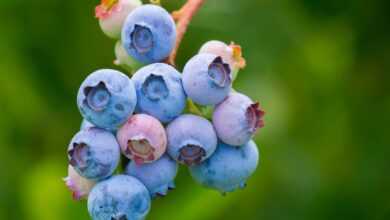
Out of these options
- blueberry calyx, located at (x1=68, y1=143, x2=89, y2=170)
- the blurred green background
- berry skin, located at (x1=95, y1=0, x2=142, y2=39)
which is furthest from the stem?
the blurred green background

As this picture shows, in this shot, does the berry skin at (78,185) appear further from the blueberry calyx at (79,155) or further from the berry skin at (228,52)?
the berry skin at (228,52)

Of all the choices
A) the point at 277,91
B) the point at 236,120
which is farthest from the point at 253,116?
the point at 277,91

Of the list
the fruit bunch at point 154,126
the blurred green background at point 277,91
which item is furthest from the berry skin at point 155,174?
the blurred green background at point 277,91

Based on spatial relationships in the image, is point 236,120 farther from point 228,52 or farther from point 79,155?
point 79,155

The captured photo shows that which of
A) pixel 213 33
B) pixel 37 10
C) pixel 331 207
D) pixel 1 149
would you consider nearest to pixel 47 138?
pixel 1 149

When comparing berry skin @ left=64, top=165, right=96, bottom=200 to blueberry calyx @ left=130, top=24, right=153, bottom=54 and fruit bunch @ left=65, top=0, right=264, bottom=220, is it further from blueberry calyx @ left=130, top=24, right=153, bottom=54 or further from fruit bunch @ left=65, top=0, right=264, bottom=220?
blueberry calyx @ left=130, top=24, right=153, bottom=54

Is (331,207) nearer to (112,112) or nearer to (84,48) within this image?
(84,48)
